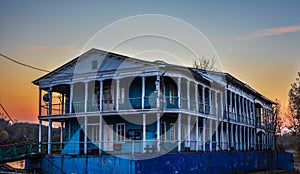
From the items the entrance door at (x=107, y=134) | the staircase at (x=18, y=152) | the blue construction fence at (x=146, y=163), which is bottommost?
the blue construction fence at (x=146, y=163)

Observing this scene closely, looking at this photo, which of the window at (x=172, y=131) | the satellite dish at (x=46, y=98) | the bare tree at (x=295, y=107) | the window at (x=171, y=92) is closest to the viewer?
the window at (x=171, y=92)

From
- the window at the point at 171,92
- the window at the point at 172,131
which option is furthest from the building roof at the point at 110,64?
the window at the point at 172,131

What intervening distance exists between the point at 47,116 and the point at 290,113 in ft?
125

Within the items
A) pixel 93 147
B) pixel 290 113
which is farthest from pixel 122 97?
pixel 290 113

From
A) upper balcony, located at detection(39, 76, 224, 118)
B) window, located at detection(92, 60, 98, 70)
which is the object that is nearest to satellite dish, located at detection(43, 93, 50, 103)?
upper balcony, located at detection(39, 76, 224, 118)

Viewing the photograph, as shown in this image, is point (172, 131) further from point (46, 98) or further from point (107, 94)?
point (46, 98)

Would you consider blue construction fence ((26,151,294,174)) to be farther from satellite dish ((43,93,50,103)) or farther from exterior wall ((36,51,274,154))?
satellite dish ((43,93,50,103))

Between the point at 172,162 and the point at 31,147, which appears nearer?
the point at 172,162

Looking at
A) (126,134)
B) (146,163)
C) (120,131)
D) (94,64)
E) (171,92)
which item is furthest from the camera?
(171,92)

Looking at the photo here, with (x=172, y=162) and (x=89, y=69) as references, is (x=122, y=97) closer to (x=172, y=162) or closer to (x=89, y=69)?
(x=89, y=69)

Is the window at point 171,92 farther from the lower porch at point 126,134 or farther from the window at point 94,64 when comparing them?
the window at point 94,64

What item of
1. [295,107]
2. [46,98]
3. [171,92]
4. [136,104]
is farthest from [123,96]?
[295,107]

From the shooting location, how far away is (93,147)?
98.1 feet

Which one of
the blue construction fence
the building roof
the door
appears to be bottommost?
the blue construction fence
